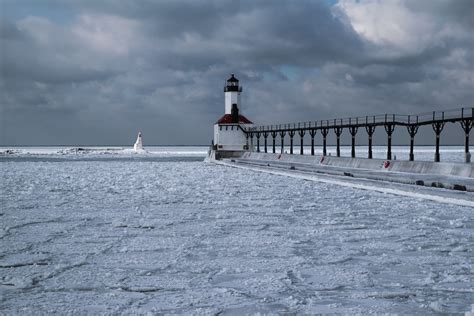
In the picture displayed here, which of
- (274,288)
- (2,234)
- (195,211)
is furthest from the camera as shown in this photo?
(195,211)

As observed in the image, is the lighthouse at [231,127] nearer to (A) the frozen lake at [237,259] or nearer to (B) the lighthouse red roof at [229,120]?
(B) the lighthouse red roof at [229,120]

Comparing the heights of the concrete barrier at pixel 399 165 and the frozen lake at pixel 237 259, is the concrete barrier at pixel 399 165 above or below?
above

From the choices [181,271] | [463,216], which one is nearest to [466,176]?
[463,216]

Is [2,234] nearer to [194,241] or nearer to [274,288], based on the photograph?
[194,241]

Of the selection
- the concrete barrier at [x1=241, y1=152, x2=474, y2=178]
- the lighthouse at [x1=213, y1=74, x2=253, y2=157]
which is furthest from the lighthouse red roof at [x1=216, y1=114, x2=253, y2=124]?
the concrete barrier at [x1=241, y1=152, x2=474, y2=178]

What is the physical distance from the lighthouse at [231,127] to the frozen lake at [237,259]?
4618cm

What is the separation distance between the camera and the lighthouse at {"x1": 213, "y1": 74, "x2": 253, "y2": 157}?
201 feet

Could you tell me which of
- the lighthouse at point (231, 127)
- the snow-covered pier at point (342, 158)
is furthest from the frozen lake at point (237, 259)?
the lighthouse at point (231, 127)

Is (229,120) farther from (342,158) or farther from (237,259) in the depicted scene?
(237,259)

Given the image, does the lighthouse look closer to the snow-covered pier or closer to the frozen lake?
the snow-covered pier

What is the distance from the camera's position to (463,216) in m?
12.6

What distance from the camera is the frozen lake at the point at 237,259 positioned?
18.9 feet

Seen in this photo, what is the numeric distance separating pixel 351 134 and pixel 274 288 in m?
34.1

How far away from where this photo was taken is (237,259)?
791 cm
